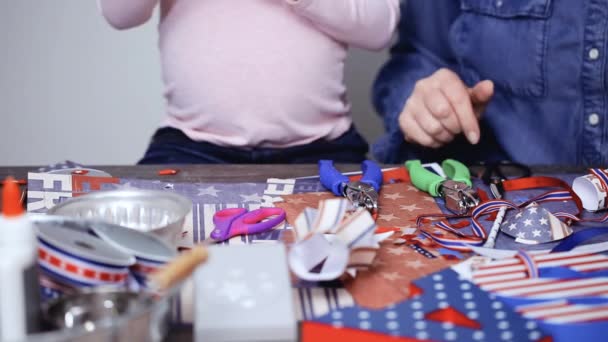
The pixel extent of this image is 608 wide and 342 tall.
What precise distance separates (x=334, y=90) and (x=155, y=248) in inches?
24.2

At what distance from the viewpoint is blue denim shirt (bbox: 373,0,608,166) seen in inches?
41.3

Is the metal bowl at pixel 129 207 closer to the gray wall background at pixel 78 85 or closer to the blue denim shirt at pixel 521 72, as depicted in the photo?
the blue denim shirt at pixel 521 72

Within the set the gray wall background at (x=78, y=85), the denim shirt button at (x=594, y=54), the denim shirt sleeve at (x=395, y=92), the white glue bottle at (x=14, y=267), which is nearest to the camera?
the white glue bottle at (x=14, y=267)

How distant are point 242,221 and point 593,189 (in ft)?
1.24

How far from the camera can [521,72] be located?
43.4 inches

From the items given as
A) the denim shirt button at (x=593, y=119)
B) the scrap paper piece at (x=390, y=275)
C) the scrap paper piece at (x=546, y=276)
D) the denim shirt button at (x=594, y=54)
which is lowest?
the scrap paper piece at (x=390, y=275)

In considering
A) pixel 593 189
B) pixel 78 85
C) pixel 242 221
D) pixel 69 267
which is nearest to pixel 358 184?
pixel 242 221

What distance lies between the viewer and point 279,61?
3.47ft

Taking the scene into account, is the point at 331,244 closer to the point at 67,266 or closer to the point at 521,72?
the point at 67,266

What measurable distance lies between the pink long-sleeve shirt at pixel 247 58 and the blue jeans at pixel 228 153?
1 centimetres

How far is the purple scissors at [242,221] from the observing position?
2.24 ft

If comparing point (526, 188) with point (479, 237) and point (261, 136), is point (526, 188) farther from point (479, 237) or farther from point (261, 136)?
point (261, 136)

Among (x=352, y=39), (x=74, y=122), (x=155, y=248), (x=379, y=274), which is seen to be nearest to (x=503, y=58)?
(x=352, y=39)

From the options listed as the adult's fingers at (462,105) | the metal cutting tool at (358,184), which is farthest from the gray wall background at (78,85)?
the metal cutting tool at (358,184)
